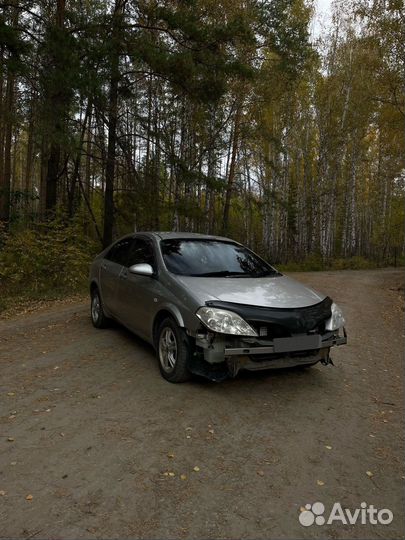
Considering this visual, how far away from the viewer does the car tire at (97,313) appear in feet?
23.1

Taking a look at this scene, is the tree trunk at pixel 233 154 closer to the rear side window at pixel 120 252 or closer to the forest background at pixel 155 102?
the forest background at pixel 155 102

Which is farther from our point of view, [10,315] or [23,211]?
[23,211]

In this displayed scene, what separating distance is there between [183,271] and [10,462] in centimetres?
269

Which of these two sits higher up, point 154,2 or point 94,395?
point 154,2

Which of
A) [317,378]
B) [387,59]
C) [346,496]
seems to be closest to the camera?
[346,496]

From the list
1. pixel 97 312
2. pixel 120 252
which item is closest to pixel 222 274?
pixel 120 252

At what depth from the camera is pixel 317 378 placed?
16.5ft

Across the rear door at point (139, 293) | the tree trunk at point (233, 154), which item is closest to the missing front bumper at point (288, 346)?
the rear door at point (139, 293)

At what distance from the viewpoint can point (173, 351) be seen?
4.67m

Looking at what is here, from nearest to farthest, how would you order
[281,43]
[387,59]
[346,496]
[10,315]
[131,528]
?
[131,528], [346,496], [10,315], [387,59], [281,43]

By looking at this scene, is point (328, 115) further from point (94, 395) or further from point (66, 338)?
point (94, 395)

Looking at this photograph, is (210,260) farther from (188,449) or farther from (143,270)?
(188,449)

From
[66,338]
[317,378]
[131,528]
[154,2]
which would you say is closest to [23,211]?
[154,2]

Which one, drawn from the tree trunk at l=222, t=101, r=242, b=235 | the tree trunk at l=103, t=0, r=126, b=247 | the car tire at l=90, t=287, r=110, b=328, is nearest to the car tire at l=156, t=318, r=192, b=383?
the car tire at l=90, t=287, r=110, b=328
